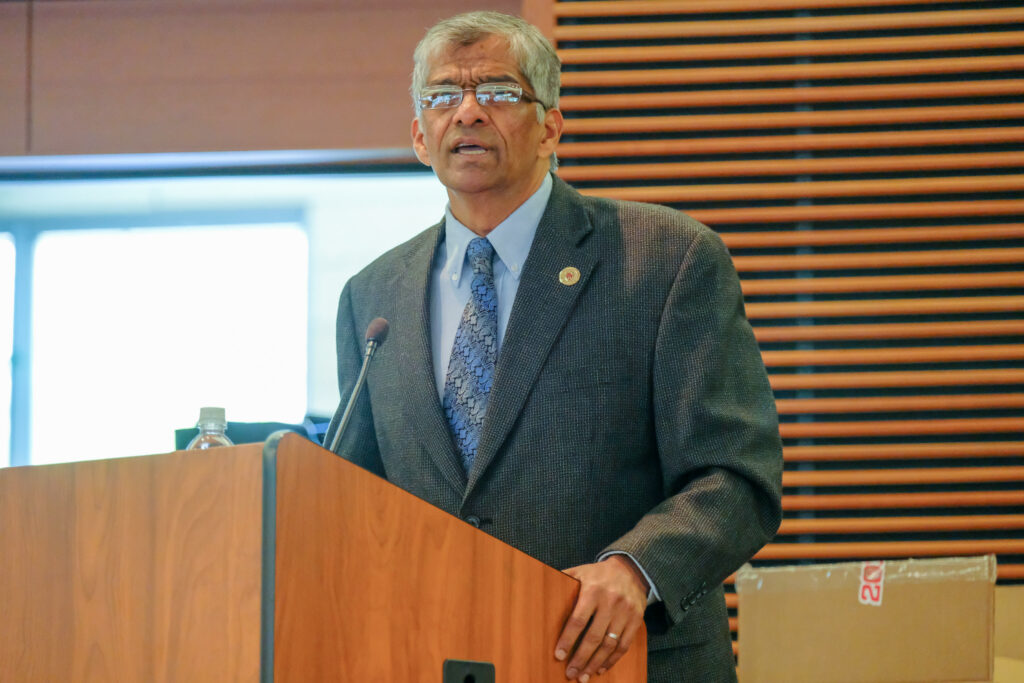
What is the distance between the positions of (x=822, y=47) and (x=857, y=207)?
0.54 m

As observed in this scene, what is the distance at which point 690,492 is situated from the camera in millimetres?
1552

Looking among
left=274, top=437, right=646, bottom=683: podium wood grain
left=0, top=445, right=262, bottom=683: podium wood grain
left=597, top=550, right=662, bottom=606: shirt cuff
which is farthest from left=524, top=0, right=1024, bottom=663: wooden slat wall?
left=0, top=445, right=262, bottom=683: podium wood grain

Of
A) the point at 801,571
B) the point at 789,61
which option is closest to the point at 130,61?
the point at 789,61

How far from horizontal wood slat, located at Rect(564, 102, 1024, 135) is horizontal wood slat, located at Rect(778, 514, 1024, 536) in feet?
4.12

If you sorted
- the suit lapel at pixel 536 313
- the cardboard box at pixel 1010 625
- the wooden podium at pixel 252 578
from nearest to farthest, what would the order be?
the wooden podium at pixel 252 578 < the suit lapel at pixel 536 313 < the cardboard box at pixel 1010 625

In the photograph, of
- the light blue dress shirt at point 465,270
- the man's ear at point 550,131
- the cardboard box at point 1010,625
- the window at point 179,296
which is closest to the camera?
the light blue dress shirt at point 465,270

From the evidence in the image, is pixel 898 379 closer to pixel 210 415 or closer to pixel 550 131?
pixel 550 131

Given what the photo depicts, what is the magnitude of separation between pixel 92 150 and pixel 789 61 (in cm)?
242

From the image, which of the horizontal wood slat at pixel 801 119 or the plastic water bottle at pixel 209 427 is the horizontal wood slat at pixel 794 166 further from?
the plastic water bottle at pixel 209 427

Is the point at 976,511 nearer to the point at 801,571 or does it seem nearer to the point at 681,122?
the point at 801,571

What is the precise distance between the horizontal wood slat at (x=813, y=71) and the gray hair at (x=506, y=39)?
5.31ft

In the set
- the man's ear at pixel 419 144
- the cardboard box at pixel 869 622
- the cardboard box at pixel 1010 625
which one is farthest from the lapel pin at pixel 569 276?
the cardboard box at pixel 1010 625

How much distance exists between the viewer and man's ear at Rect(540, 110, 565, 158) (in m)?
2.09

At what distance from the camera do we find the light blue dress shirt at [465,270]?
192 cm
